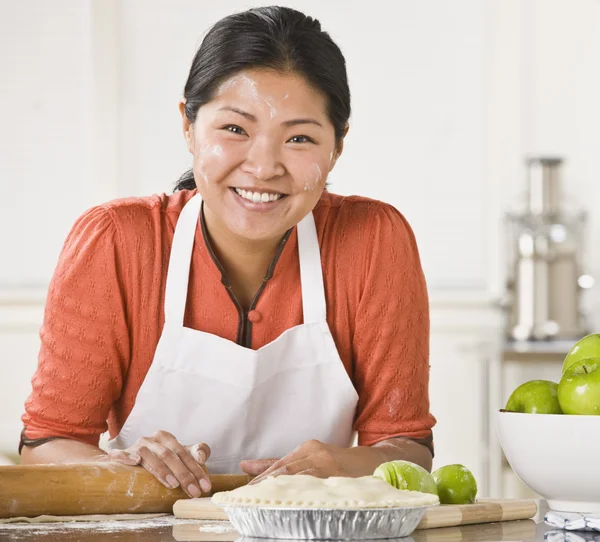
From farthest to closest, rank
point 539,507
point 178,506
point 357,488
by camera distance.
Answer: point 539,507 → point 178,506 → point 357,488

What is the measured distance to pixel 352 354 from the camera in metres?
1.72

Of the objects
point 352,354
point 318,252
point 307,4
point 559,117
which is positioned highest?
point 307,4

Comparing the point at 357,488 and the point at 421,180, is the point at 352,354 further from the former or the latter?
the point at 421,180

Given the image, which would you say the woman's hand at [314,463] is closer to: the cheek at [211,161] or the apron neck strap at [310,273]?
the apron neck strap at [310,273]

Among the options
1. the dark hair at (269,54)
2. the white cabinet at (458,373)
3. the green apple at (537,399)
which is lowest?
the white cabinet at (458,373)

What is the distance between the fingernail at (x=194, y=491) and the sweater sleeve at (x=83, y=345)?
386 millimetres

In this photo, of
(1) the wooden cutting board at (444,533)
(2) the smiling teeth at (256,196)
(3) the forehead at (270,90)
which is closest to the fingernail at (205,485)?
(1) the wooden cutting board at (444,533)

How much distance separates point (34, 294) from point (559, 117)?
6.53 ft

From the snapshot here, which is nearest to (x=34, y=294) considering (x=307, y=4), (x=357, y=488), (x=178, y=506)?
(x=307, y=4)

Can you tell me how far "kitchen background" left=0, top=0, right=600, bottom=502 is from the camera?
364 centimetres

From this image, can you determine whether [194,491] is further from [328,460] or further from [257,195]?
[257,195]

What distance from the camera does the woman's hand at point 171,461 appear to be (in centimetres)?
126

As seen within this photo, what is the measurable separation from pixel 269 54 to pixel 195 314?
1.44ft

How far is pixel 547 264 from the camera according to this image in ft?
10.7
